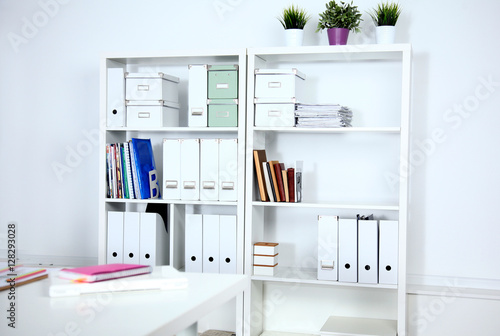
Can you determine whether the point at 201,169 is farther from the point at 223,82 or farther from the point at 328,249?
the point at 328,249

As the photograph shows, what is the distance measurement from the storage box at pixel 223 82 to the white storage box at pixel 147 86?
0.27 metres

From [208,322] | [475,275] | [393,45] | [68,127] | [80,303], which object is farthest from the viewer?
[68,127]

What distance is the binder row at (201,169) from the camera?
2.89 meters

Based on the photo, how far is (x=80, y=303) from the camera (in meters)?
1.37

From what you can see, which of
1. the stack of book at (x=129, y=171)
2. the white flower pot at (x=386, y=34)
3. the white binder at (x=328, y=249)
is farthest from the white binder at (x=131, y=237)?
the white flower pot at (x=386, y=34)

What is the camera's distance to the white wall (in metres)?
2.89

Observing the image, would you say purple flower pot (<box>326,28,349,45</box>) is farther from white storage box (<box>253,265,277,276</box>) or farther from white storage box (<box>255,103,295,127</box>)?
white storage box (<box>253,265,277,276</box>)

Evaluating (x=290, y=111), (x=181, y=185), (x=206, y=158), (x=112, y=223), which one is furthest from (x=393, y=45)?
(x=112, y=223)

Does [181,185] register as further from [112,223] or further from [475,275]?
[475,275]

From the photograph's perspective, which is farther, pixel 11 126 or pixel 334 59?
pixel 11 126

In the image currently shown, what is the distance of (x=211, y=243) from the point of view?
9.66 feet

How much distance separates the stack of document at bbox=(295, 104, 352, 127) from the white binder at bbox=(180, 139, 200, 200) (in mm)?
559

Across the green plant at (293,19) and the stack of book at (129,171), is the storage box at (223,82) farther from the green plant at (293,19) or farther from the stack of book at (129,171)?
the stack of book at (129,171)

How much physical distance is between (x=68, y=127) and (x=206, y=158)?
42.1 inches
